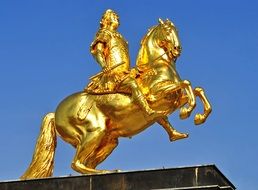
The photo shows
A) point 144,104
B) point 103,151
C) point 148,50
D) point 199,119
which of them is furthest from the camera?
point 148,50

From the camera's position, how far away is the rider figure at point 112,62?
57.7 ft

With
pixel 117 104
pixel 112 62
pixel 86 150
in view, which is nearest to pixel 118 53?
pixel 112 62

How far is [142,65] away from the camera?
59.3ft

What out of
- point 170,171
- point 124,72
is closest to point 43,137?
point 124,72

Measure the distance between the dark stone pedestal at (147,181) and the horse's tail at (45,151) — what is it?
2.84 feet

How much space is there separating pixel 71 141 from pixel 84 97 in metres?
0.79

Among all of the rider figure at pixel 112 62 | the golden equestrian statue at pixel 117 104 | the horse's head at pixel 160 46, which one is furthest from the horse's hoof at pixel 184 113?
the horse's head at pixel 160 46

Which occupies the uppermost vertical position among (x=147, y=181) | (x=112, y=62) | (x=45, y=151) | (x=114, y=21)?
(x=114, y=21)

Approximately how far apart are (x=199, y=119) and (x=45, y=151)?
2.80 m

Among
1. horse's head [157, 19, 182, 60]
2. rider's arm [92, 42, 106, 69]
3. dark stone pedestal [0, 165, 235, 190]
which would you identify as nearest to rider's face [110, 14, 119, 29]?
rider's arm [92, 42, 106, 69]

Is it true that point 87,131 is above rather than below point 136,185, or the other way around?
above

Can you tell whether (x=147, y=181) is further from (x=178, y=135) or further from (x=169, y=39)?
(x=169, y=39)

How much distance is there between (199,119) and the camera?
17531 millimetres

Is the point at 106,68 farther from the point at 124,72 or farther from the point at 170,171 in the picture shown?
the point at 170,171
